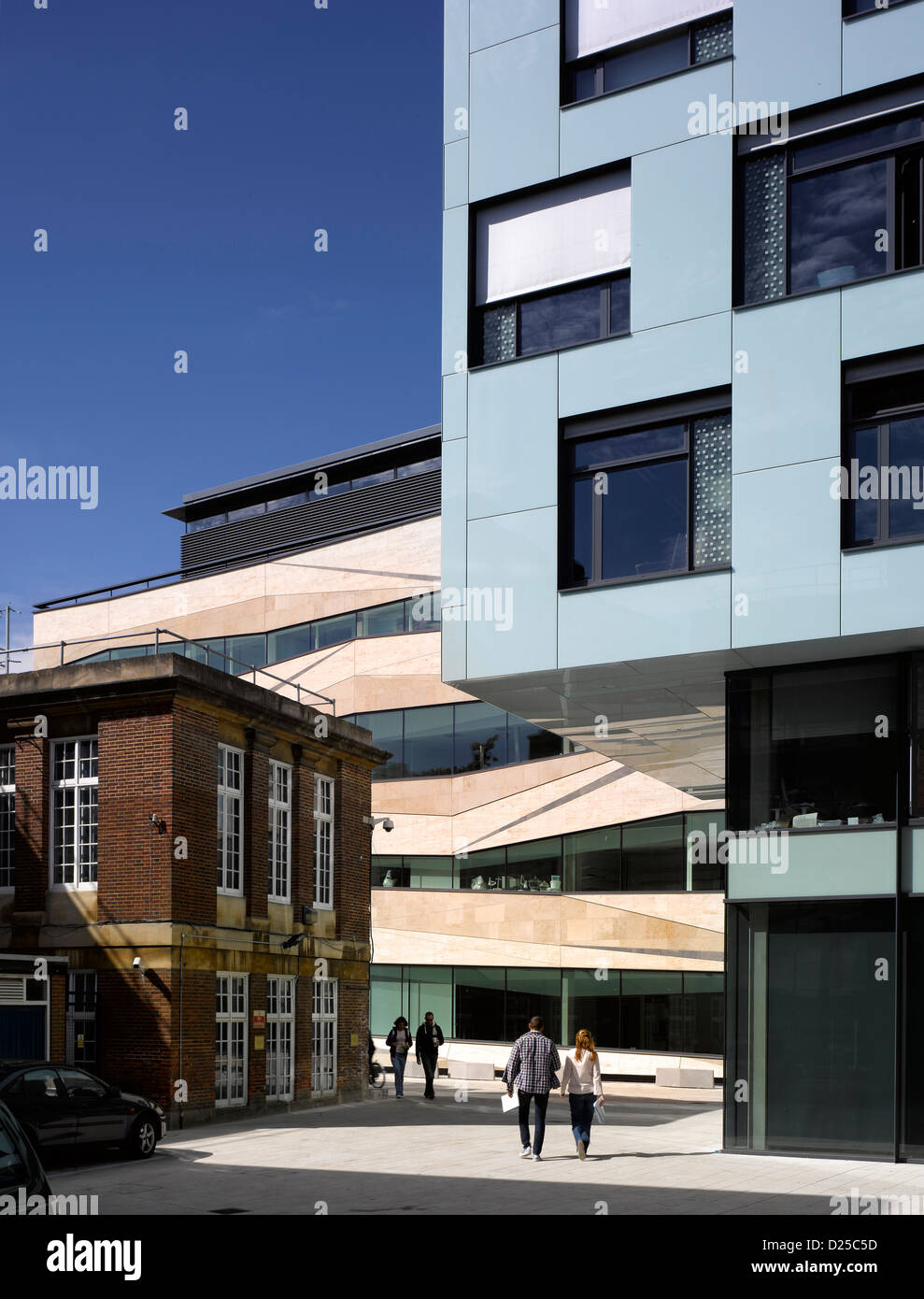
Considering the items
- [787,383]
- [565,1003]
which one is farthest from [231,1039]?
[565,1003]

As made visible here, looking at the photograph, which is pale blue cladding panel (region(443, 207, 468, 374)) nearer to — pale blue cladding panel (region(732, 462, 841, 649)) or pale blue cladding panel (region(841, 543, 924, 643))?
pale blue cladding panel (region(732, 462, 841, 649))

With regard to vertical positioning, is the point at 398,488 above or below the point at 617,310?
above

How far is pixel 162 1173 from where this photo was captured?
17984 millimetres

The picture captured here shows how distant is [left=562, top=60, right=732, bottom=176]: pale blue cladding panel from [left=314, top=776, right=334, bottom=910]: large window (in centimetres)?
1362

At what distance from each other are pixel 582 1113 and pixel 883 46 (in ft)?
45.9

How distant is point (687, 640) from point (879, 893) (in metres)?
3.92

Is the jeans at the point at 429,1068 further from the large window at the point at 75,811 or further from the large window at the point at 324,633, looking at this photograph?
the large window at the point at 324,633

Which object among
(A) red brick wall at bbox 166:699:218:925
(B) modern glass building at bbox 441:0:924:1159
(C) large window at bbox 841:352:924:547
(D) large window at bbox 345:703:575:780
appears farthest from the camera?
(D) large window at bbox 345:703:575:780

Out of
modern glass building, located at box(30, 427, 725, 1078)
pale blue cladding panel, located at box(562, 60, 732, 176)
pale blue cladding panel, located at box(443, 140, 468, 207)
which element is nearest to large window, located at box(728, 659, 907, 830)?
pale blue cladding panel, located at box(562, 60, 732, 176)

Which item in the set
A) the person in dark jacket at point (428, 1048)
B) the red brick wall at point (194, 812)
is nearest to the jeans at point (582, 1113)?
the red brick wall at point (194, 812)

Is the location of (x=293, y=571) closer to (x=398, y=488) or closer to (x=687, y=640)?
(x=398, y=488)

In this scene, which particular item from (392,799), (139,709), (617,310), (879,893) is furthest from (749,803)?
(392,799)

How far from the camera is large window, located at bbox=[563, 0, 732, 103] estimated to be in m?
20.2

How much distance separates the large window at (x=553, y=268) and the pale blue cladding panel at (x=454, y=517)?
153 cm
